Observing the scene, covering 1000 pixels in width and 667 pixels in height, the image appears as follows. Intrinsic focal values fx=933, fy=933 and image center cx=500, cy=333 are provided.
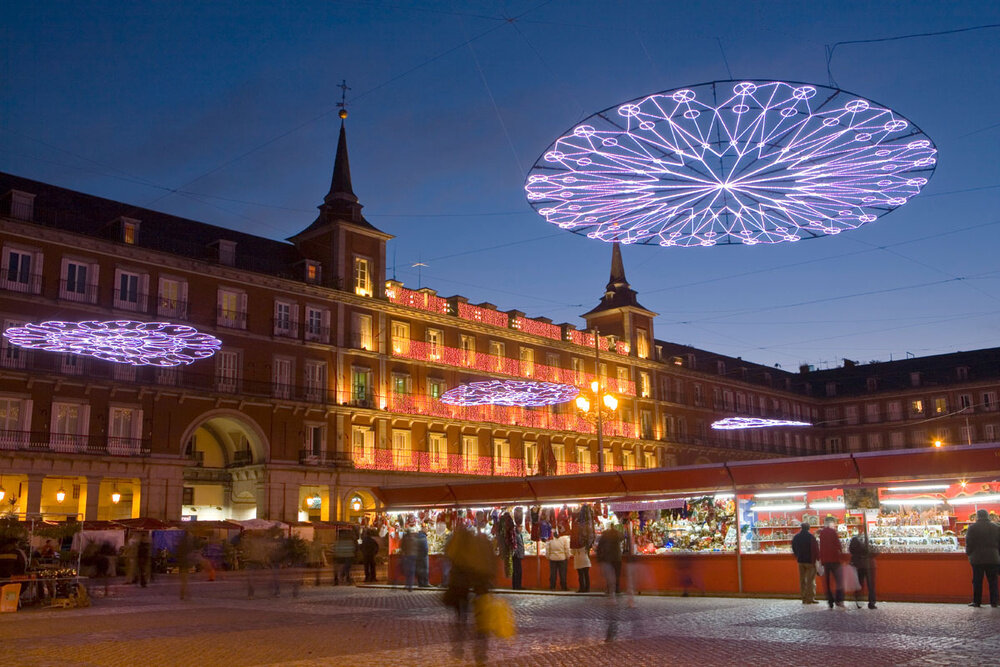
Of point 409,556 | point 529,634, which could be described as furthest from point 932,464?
point 409,556

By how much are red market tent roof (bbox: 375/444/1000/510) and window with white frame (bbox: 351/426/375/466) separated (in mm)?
22536

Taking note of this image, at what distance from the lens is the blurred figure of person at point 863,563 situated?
1630 centimetres

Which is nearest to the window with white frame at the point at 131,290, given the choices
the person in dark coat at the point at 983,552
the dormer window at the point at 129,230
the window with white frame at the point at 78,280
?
the window with white frame at the point at 78,280

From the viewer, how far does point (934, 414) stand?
77250 mm

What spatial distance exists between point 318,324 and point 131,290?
32.0 ft

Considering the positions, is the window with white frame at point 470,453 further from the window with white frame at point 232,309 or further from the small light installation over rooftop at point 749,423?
the window with white frame at point 232,309

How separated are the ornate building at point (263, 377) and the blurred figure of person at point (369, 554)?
353 cm

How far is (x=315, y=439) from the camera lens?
46125 millimetres

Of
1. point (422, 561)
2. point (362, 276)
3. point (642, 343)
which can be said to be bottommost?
point (422, 561)

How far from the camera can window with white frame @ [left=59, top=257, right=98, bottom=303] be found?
125 ft

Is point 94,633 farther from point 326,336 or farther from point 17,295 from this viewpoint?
point 326,336

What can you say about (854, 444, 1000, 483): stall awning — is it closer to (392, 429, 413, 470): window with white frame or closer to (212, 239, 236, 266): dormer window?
(212, 239, 236, 266): dormer window

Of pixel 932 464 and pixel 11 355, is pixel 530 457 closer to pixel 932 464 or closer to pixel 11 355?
pixel 11 355

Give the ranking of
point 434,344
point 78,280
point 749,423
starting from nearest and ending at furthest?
1. point 78,280
2. point 749,423
3. point 434,344
